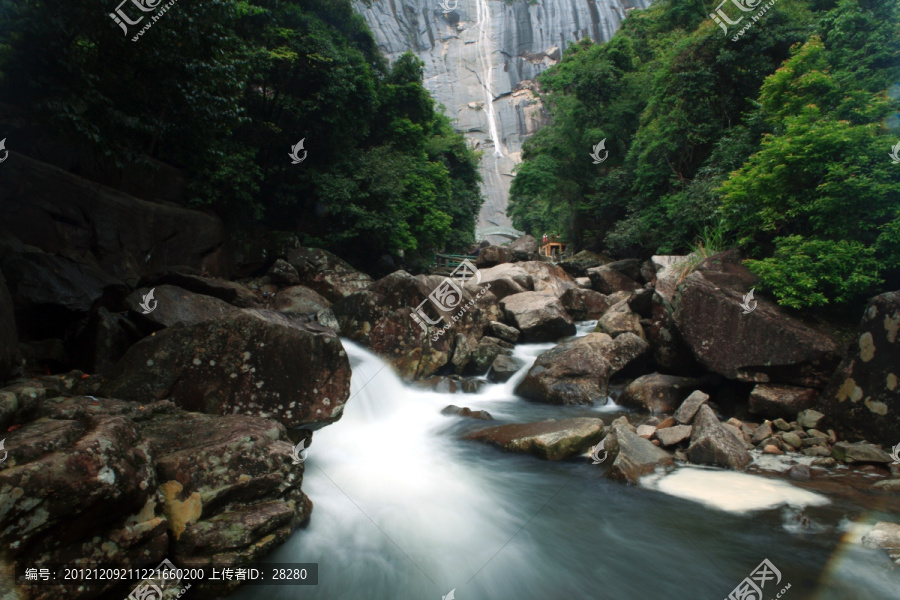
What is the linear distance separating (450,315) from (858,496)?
7.76m

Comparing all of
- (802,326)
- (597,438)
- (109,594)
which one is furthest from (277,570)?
(802,326)

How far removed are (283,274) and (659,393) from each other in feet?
35.5

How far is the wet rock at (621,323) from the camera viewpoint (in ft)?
36.2

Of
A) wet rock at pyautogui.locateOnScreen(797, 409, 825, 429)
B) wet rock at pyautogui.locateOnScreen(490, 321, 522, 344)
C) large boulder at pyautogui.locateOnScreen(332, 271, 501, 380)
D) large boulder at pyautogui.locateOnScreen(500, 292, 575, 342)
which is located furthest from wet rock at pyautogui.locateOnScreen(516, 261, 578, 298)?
wet rock at pyautogui.locateOnScreen(797, 409, 825, 429)

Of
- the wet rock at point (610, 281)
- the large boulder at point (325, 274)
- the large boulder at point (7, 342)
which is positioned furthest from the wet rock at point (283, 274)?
the wet rock at point (610, 281)

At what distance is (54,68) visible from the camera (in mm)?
6746

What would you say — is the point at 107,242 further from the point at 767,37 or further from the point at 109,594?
the point at 767,37

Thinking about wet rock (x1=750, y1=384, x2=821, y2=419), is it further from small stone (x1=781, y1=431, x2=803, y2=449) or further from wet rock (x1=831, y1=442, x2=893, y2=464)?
wet rock (x1=831, y1=442, x2=893, y2=464)

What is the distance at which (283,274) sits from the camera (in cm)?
1421

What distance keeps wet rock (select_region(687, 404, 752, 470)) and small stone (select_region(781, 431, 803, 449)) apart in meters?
0.70

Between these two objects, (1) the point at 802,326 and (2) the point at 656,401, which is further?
(2) the point at 656,401

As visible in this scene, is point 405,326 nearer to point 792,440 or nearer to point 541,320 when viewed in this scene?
point 541,320

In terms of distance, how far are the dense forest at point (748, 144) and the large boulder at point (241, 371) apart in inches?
279

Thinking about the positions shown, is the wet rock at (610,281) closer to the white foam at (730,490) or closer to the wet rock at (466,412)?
the wet rock at (466,412)
